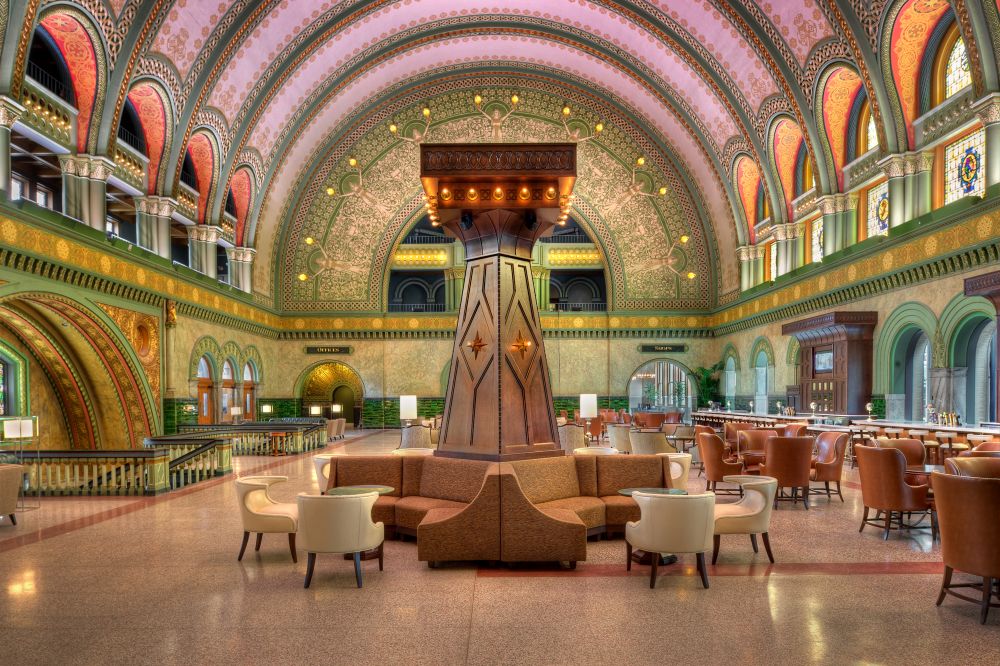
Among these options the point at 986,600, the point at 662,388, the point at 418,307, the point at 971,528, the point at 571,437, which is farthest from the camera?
the point at 662,388

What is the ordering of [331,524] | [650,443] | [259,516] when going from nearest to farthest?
[331,524]
[259,516]
[650,443]

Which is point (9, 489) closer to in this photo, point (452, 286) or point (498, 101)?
point (452, 286)

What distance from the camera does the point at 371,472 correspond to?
23.6 ft

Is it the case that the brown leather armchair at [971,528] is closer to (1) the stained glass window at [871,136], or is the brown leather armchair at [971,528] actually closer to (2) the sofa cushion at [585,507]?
(2) the sofa cushion at [585,507]

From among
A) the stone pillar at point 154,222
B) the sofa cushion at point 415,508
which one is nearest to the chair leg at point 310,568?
the sofa cushion at point 415,508

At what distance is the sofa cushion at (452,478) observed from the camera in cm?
662

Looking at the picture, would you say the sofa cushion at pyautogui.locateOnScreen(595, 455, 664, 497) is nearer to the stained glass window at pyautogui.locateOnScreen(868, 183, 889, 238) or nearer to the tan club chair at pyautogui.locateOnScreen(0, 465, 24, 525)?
the tan club chair at pyautogui.locateOnScreen(0, 465, 24, 525)

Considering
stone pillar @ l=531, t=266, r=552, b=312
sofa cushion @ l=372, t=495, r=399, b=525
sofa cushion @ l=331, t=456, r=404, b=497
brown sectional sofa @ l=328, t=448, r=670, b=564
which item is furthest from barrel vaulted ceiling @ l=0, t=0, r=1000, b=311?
sofa cushion @ l=372, t=495, r=399, b=525

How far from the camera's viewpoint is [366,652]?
156 inches

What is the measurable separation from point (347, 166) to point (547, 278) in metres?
8.33

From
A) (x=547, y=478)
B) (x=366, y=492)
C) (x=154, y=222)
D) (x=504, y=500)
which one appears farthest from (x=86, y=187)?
(x=504, y=500)

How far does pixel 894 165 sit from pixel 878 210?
1.87 m

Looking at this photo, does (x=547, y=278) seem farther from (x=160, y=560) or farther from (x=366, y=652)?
(x=366, y=652)

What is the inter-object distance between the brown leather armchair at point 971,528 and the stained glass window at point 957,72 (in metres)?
10.5
